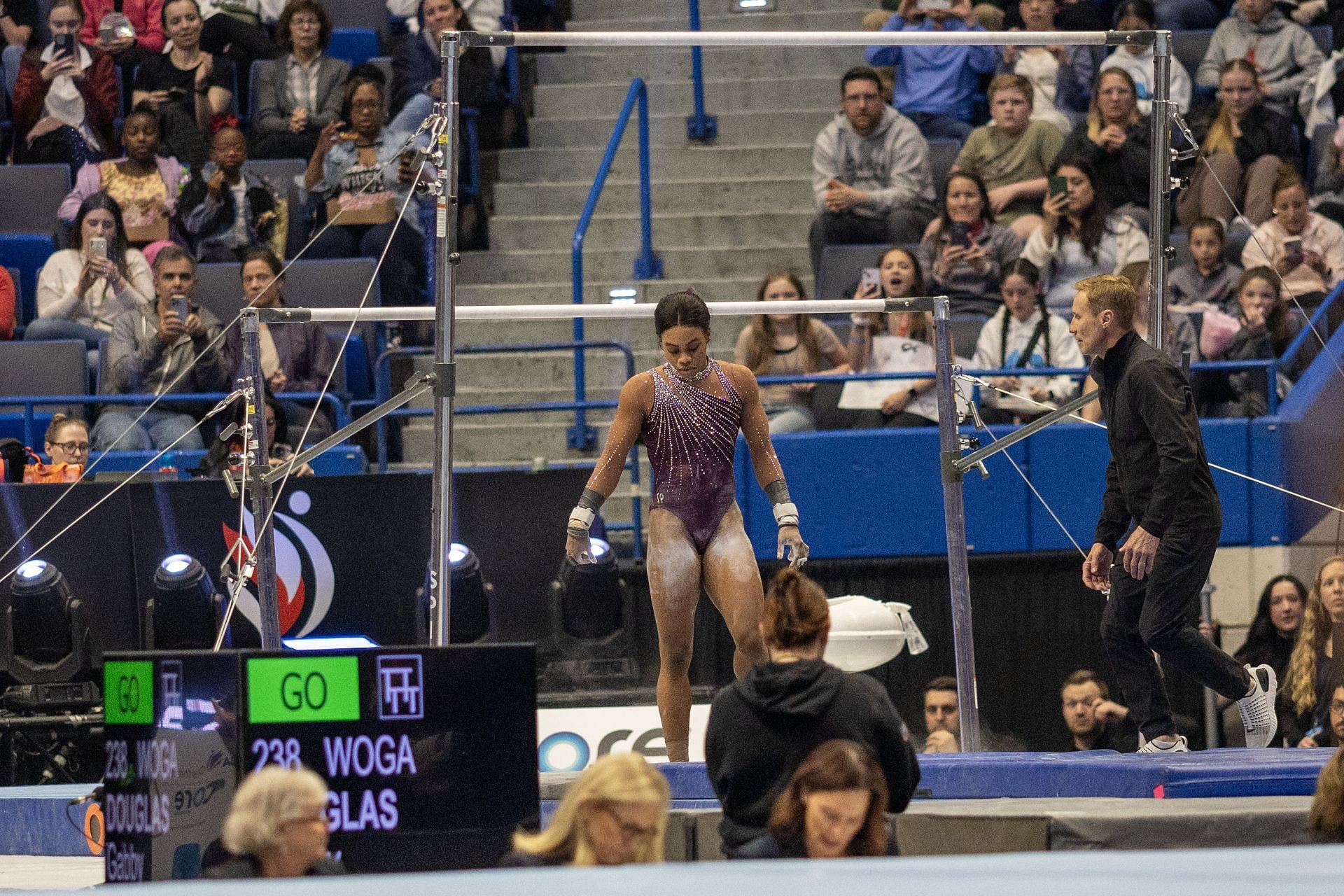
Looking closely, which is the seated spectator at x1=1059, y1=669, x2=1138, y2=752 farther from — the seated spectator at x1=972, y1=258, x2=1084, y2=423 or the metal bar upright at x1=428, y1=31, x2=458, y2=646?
the metal bar upright at x1=428, y1=31, x2=458, y2=646

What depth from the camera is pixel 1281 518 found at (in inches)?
357

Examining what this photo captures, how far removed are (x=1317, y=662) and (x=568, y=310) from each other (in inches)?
147

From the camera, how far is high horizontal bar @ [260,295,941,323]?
6.78 m

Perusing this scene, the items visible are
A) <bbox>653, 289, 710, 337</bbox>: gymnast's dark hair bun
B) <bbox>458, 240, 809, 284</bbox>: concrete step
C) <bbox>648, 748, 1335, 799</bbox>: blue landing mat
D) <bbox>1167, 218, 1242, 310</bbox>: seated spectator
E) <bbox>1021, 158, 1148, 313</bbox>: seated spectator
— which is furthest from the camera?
<bbox>458, 240, 809, 284</bbox>: concrete step

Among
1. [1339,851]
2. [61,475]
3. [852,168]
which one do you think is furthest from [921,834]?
[852,168]

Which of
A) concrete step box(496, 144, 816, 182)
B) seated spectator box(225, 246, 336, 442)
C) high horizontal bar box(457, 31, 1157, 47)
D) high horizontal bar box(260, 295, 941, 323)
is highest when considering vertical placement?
concrete step box(496, 144, 816, 182)

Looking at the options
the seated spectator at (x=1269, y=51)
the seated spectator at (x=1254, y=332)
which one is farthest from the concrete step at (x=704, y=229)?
the seated spectator at (x=1254, y=332)

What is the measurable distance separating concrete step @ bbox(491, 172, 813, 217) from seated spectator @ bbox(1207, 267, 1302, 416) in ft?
10.7

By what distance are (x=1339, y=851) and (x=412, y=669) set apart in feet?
7.55

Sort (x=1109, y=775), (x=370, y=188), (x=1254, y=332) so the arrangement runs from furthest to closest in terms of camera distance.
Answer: (x=370, y=188)
(x=1254, y=332)
(x=1109, y=775)

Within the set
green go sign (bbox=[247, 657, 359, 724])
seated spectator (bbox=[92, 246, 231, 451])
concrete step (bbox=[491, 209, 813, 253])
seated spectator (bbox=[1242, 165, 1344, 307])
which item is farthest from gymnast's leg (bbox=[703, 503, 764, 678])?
concrete step (bbox=[491, 209, 813, 253])

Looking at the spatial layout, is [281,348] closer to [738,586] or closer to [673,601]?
[673,601]

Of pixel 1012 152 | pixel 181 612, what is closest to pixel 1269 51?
pixel 1012 152

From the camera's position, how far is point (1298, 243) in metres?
9.78
